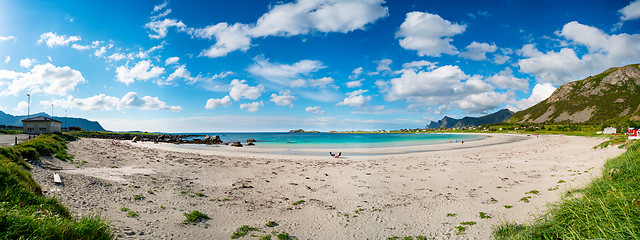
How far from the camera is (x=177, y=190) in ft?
43.1

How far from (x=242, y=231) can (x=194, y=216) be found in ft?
7.39

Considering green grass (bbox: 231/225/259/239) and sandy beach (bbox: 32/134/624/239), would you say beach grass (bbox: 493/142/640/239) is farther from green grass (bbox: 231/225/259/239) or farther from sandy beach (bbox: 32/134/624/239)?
green grass (bbox: 231/225/259/239)

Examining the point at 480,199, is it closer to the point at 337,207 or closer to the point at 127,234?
the point at 337,207

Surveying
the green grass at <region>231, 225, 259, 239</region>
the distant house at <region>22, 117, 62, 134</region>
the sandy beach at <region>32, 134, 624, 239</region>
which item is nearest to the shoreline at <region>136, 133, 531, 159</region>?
the sandy beach at <region>32, 134, 624, 239</region>

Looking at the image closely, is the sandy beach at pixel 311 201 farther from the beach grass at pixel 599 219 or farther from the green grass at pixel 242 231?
the beach grass at pixel 599 219

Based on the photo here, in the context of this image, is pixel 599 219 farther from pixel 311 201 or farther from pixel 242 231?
pixel 311 201

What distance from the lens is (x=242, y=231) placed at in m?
8.46

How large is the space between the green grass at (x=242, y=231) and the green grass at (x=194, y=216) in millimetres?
1814

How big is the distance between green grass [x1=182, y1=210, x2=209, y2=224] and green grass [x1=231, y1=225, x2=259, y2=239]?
181 cm

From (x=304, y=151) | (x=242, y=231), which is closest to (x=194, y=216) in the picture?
(x=242, y=231)

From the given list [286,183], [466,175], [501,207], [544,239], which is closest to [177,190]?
[286,183]

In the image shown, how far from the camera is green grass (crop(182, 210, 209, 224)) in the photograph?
9039mm

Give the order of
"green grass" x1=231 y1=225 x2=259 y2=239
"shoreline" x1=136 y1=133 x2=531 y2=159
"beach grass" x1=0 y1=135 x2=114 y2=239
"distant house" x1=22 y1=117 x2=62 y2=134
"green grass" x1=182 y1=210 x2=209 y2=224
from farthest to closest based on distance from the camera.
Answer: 1. "distant house" x1=22 y1=117 x2=62 y2=134
2. "shoreline" x1=136 y1=133 x2=531 y2=159
3. "green grass" x1=182 y1=210 x2=209 y2=224
4. "green grass" x1=231 y1=225 x2=259 y2=239
5. "beach grass" x1=0 y1=135 x2=114 y2=239

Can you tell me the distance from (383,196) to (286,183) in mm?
6398
